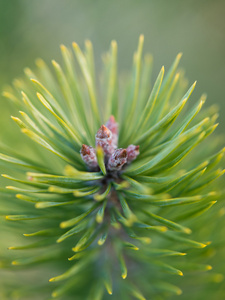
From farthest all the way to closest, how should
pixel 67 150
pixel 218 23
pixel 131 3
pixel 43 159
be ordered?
pixel 218 23, pixel 131 3, pixel 43 159, pixel 67 150

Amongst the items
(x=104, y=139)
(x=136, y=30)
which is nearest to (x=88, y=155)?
(x=104, y=139)

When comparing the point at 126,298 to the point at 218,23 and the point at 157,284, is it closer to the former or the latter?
the point at 157,284

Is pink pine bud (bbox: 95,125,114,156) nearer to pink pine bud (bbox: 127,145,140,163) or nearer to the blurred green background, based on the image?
pink pine bud (bbox: 127,145,140,163)

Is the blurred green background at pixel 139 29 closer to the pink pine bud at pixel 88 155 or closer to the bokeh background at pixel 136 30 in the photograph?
the bokeh background at pixel 136 30

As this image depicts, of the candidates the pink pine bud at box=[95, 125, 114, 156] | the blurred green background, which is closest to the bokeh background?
the blurred green background

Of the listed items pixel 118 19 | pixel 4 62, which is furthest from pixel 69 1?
pixel 4 62

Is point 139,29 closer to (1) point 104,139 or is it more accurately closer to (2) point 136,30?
(2) point 136,30

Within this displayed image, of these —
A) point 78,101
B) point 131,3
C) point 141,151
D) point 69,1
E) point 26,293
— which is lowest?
point 26,293
